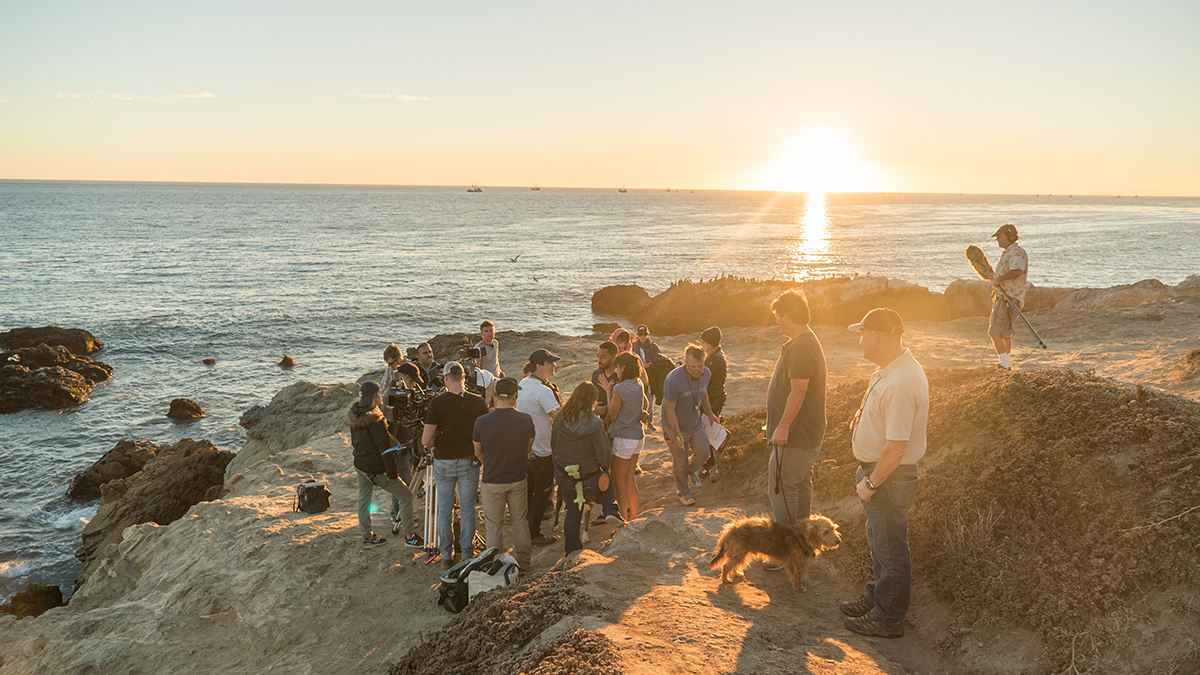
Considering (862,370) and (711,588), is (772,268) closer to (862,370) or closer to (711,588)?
(862,370)

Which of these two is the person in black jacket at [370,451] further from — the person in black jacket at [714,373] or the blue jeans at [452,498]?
the person in black jacket at [714,373]

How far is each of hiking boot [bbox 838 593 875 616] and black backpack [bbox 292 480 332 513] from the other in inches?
287

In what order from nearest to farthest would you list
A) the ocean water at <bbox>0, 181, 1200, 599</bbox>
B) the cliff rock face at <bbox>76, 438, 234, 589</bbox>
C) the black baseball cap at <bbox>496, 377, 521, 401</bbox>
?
the black baseball cap at <bbox>496, 377, 521, 401</bbox> < the cliff rock face at <bbox>76, 438, 234, 589</bbox> < the ocean water at <bbox>0, 181, 1200, 599</bbox>

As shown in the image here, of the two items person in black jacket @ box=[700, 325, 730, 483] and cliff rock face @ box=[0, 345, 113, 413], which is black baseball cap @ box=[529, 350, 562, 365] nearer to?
person in black jacket @ box=[700, 325, 730, 483]

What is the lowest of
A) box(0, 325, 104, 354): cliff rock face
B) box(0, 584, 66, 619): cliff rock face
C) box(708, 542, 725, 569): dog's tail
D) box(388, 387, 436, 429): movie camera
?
box(0, 584, 66, 619): cliff rock face

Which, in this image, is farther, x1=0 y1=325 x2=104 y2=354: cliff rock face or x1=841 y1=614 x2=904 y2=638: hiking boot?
x1=0 y1=325 x2=104 y2=354: cliff rock face

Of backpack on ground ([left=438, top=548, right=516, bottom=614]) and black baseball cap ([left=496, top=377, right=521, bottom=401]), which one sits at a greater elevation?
black baseball cap ([left=496, top=377, right=521, bottom=401])

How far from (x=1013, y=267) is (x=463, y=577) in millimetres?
8329

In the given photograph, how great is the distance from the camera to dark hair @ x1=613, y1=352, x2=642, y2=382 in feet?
22.6

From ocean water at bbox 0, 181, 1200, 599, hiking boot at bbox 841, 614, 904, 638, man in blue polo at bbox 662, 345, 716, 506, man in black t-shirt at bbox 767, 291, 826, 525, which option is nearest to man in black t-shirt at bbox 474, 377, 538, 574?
man in blue polo at bbox 662, 345, 716, 506

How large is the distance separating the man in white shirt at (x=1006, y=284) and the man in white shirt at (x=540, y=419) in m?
6.42

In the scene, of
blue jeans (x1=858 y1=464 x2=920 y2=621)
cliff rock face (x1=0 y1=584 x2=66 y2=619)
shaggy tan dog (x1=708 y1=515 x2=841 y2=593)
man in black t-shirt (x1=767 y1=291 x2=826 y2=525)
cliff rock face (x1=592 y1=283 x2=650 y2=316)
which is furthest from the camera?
cliff rock face (x1=592 y1=283 x2=650 y2=316)

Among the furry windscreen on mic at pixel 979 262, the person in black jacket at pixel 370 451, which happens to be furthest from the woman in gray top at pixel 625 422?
the furry windscreen on mic at pixel 979 262

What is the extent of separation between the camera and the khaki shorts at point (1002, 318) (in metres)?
8.94
